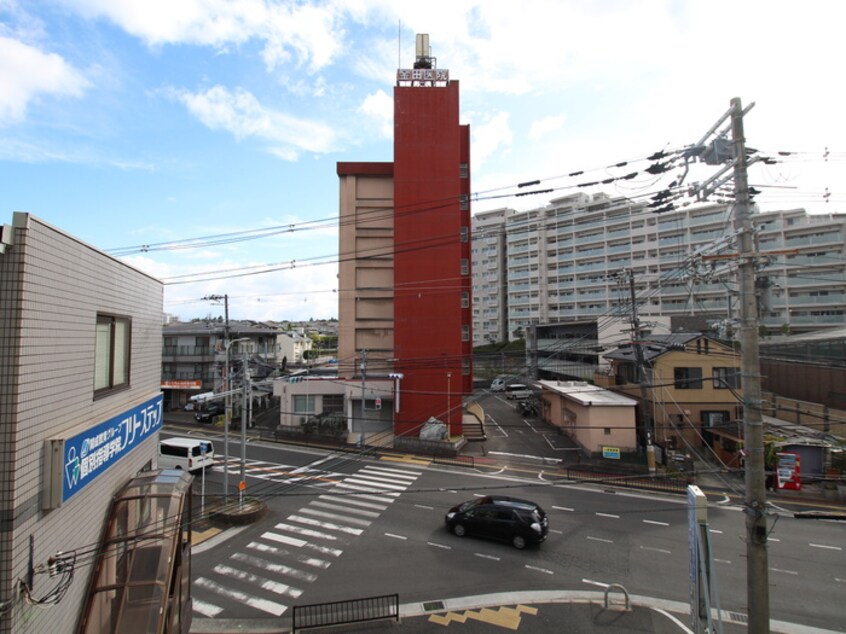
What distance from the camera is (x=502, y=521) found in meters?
14.1

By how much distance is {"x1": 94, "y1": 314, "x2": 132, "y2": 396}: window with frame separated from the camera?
24.5 ft

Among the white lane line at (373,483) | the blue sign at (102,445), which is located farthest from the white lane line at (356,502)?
the blue sign at (102,445)

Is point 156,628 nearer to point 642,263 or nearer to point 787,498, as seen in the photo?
point 787,498


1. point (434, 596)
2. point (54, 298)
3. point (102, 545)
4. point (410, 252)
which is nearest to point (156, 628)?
point (102, 545)

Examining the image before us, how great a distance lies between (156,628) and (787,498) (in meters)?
23.3

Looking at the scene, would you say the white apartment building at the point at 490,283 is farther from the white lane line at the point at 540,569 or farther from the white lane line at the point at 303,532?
the white lane line at the point at 540,569

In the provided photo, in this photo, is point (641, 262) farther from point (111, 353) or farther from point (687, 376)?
point (111, 353)

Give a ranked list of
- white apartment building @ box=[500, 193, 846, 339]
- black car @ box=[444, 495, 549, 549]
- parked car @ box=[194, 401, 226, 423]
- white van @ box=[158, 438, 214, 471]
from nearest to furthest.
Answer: black car @ box=[444, 495, 549, 549] < white van @ box=[158, 438, 214, 471] < parked car @ box=[194, 401, 226, 423] < white apartment building @ box=[500, 193, 846, 339]

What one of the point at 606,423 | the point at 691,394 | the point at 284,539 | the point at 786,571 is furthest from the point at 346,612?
the point at 691,394

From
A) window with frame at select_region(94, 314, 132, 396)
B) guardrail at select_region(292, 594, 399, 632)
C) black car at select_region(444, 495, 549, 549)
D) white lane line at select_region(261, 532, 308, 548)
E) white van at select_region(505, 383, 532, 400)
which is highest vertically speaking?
window with frame at select_region(94, 314, 132, 396)

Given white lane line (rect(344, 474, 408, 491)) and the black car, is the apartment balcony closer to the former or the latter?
white lane line (rect(344, 474, 408, 491))

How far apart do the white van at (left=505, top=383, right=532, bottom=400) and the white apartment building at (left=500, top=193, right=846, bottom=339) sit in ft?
35.4

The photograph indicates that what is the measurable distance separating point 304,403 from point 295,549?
17.3m

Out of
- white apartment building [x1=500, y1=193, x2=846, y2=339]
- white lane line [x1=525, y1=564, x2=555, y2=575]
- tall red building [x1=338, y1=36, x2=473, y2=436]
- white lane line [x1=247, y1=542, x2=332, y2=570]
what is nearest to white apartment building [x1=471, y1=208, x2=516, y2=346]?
white apartment building [x1=500, y1=193, x2=846, y2=339]
